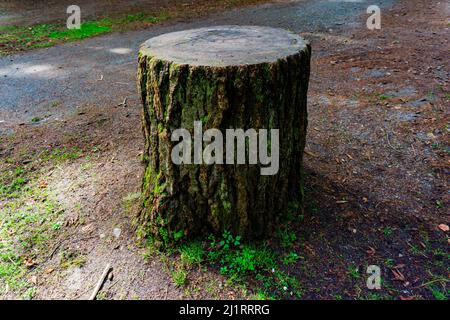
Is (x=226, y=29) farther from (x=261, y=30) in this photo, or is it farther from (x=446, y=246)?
(x=446, y=246)

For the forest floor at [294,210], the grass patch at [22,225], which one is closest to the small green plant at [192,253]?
the forest floor at [294,210]

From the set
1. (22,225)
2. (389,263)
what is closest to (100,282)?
(22,225)

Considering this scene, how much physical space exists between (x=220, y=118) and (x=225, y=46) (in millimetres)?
601

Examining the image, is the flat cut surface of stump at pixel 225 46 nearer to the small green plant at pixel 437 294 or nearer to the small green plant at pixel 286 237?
the small green plant at pixel 286 237

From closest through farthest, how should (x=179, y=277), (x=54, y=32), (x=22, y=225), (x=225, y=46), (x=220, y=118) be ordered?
(x=220, y=118), (x=179, y=277), (x=225, y=46), (x=22, y=225), (x=54, y=32)

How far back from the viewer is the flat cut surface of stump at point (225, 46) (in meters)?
2.14

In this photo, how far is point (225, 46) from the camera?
7.89ft

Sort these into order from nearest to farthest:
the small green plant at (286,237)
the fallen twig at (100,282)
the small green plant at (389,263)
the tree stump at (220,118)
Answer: the tree stump at (220,118) < the fallen twig at (100,282) < the small green plant at (389,263) < the small green plant at (286,237)

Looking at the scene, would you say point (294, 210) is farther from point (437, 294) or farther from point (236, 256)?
point (437, 294)

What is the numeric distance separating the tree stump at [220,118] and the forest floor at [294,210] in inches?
8.0

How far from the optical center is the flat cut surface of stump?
2139 millimetres

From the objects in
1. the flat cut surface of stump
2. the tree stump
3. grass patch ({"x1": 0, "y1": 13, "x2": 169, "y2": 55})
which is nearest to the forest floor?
the tree stump

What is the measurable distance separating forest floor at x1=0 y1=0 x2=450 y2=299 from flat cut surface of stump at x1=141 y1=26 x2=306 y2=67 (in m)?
1.22

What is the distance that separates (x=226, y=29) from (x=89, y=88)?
3.45 m
